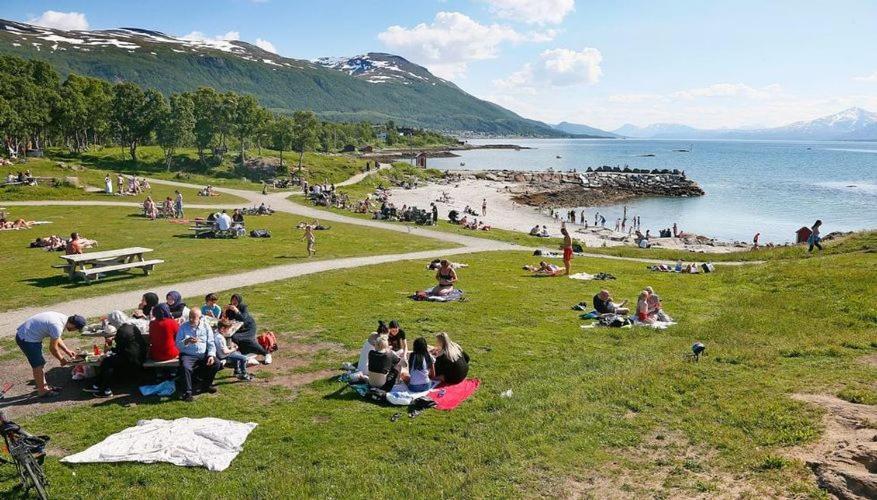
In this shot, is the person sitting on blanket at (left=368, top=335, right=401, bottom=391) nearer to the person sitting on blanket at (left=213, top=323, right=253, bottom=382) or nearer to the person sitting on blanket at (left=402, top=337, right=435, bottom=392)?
the person sitting on blanket at (left=402, top=337, right=435, bottom=392)

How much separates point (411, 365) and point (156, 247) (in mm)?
20732

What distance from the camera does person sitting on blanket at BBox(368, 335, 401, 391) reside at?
37.7 feet

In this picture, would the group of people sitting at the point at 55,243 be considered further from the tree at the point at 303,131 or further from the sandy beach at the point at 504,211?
the tree at the point at 303,131

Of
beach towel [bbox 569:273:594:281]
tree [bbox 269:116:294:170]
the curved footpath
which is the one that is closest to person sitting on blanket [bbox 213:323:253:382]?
the curved footpath

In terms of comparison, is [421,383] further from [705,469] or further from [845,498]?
[845,498]

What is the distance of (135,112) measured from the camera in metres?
65.5

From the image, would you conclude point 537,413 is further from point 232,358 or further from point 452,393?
point 232,358

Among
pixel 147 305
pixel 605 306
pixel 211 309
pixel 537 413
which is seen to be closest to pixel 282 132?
pixel 211 309

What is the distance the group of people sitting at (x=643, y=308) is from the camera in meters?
16.7

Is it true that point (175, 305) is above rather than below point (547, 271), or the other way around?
above

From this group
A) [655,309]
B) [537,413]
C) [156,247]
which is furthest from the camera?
[156,247]

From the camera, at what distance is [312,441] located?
944 centimetres

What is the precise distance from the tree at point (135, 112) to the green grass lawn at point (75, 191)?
10411mm

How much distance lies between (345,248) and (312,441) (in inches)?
809
